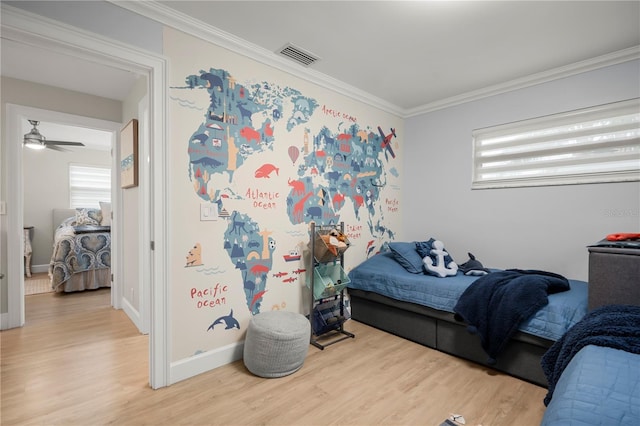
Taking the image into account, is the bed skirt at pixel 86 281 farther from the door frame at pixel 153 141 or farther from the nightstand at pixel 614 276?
the nightstand at pixel 614 276

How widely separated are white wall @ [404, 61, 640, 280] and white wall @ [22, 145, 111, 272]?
6.11 m

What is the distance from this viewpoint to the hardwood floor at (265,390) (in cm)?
171

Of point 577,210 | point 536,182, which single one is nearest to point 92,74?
point 536,182

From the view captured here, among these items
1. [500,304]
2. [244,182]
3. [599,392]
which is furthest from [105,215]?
[599,392]

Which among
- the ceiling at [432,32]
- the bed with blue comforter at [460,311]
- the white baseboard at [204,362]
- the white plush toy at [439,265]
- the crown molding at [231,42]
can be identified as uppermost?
the ceiling at [432,32]

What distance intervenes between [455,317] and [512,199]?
151cm

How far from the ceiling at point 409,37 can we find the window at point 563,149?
497mm

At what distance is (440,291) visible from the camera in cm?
254

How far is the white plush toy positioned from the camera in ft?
9.41

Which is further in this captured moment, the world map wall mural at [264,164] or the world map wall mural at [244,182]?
the world map wall mural at [264,164]

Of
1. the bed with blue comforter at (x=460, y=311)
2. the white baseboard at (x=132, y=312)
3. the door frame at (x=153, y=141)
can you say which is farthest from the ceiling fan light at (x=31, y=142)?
the bed with blue comforter at (x=460, y=311)

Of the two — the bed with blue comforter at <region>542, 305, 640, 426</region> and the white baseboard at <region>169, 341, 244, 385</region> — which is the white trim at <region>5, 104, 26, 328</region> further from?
the bed with blue comforter at <region>542, 305, 640, 426</region>

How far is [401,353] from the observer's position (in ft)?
8.28

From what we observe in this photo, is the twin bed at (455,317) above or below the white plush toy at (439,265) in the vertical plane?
below
